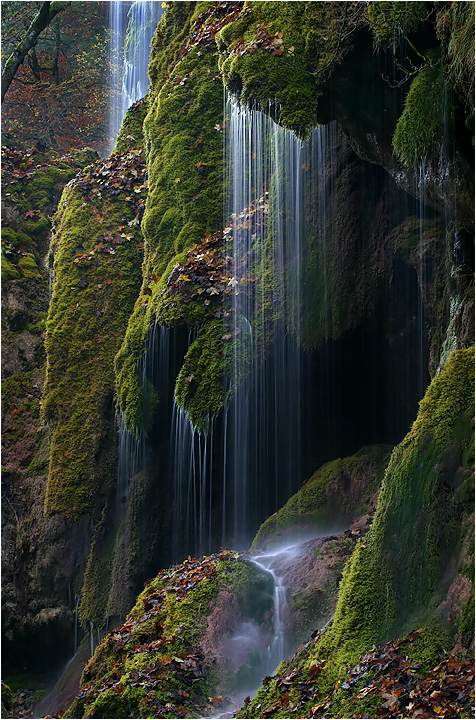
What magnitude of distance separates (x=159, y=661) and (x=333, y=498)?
10.8 ft

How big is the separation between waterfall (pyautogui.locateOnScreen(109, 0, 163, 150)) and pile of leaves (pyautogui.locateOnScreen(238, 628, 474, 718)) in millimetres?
15712

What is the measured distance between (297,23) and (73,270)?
622 cm

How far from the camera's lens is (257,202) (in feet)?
33.8

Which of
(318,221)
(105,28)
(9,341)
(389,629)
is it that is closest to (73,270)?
(9,341)

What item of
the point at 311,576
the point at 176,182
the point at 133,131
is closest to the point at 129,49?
the point at 133,131

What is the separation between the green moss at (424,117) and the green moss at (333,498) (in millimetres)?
4037

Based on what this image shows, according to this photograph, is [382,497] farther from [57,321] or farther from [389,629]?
[57,321]

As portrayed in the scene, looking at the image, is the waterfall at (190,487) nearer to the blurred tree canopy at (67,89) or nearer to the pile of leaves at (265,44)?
the pile of leaves at (265,44)

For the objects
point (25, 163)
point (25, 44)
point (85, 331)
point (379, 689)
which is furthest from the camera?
point (25, 163)

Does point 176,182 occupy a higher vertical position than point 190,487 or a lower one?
higher

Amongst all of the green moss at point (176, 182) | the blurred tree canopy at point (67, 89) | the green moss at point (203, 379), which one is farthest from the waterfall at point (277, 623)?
the blurred tree canopy at point (67, 89)

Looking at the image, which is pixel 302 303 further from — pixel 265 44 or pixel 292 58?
pixel 265 44

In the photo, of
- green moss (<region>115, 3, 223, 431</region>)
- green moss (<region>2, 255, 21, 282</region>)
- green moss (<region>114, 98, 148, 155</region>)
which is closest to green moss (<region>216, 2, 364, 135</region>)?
green moss (<region>115, 3, 223, 431</region>)

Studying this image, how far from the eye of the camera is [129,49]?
63.1ft
